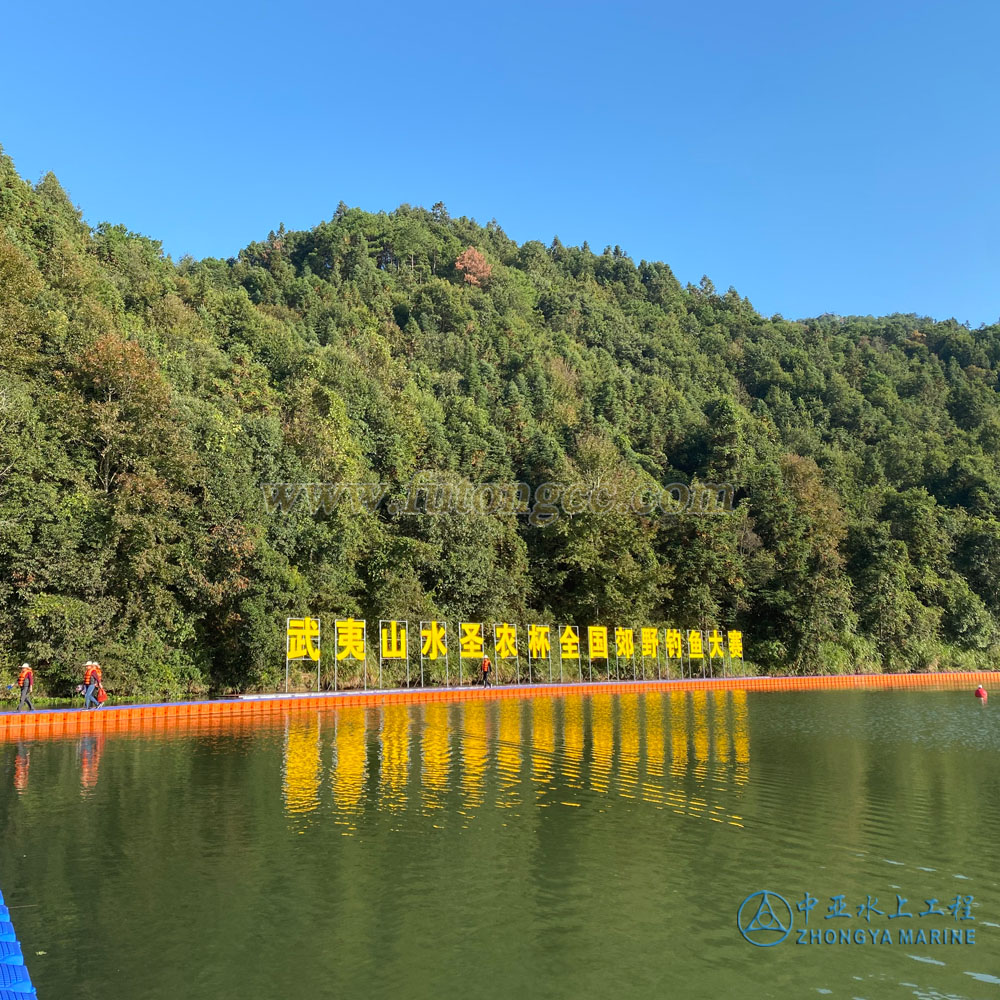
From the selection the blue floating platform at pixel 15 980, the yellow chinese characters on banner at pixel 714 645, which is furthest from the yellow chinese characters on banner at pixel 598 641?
the blue floating platform at pixel 15 980

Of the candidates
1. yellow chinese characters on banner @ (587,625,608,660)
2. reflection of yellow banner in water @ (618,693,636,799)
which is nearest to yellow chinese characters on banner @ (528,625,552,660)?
yellow chinese characters on banner @ (587,625,608,660)

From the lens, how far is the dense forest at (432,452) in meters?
19.8

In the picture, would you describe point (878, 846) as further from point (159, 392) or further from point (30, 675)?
point (159, 392)

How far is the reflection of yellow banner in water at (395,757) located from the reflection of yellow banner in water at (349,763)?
0.98 ft

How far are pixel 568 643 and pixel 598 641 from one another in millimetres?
1333

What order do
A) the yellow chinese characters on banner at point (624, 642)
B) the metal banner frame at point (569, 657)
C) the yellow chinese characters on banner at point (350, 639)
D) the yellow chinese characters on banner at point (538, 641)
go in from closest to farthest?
the yellow chinese characters on banner at point (350, 639) < the yellow chinese characters on banner at point (538, 641) < the metal banner frame at point (569, 657) < the yellow chinese characters on banner at point (624, 642)

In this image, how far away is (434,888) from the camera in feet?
20.3

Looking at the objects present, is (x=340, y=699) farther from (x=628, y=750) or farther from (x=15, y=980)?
(x=15, y=980)

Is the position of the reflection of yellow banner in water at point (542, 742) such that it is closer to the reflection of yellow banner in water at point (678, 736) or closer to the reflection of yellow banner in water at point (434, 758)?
the reflection of yellow banner in water at point (434, 758)

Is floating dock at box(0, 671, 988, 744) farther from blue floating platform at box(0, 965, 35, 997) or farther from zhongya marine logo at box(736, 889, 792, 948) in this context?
zhongya marine logo at box(736, 889, 792, 948)

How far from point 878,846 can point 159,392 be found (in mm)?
20043

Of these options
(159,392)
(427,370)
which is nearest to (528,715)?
(159,392)

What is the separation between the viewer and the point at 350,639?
22.3 m

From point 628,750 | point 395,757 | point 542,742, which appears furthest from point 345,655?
point 628,750
